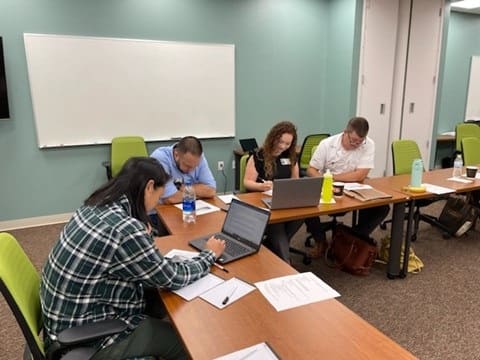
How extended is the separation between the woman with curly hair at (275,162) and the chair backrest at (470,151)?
7.50ft

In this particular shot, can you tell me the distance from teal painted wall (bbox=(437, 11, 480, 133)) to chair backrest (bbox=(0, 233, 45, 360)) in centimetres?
638

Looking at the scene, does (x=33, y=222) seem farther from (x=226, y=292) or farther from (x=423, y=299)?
(x=423, y=299)

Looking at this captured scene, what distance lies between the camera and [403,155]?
3.79m

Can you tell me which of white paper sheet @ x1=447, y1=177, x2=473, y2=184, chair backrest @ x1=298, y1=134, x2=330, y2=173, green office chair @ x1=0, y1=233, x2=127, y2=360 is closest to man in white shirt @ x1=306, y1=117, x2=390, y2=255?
white paper sheet @ x1=447, y1=177, x2=473, y2=184

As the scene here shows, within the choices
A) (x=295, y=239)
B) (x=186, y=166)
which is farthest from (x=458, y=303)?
(x=186, y=166)

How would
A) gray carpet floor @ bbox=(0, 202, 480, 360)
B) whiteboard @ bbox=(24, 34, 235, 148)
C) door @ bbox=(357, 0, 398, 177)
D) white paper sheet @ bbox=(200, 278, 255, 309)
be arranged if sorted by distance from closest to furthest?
white paper sheet @ bbox=(200, 278, 255, 309), gray carpet floor @ bbox=(0, 202, 480, 360), whiteboard @ bbox=(24, 34, 235, 148), door @ bbox=(357, 0, 398, 177)

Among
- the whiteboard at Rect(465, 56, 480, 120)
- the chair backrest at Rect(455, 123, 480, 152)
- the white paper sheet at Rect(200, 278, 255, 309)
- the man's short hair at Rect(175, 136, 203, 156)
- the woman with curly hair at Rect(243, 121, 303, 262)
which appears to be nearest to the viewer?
the white paper sheet at Rect(200, 278, 255, 309)

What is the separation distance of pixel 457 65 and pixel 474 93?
0.64 meters

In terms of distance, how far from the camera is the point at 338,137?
10.8 feet

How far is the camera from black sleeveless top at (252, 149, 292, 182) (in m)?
2.93

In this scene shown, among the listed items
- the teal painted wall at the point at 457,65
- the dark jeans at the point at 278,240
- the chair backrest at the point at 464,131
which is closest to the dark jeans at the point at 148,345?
the dark jeans at the point at 278,240

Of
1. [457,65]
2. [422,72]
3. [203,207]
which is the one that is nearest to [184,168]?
[203,207]

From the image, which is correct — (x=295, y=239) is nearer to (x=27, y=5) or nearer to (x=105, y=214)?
(x=105, y=214)

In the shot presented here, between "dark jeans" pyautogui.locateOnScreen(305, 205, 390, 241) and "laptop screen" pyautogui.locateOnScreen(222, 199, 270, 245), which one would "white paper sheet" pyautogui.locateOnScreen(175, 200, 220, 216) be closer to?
"laptop screen" pyautogui.locateOnScreen(222, 199, 270, 245)
